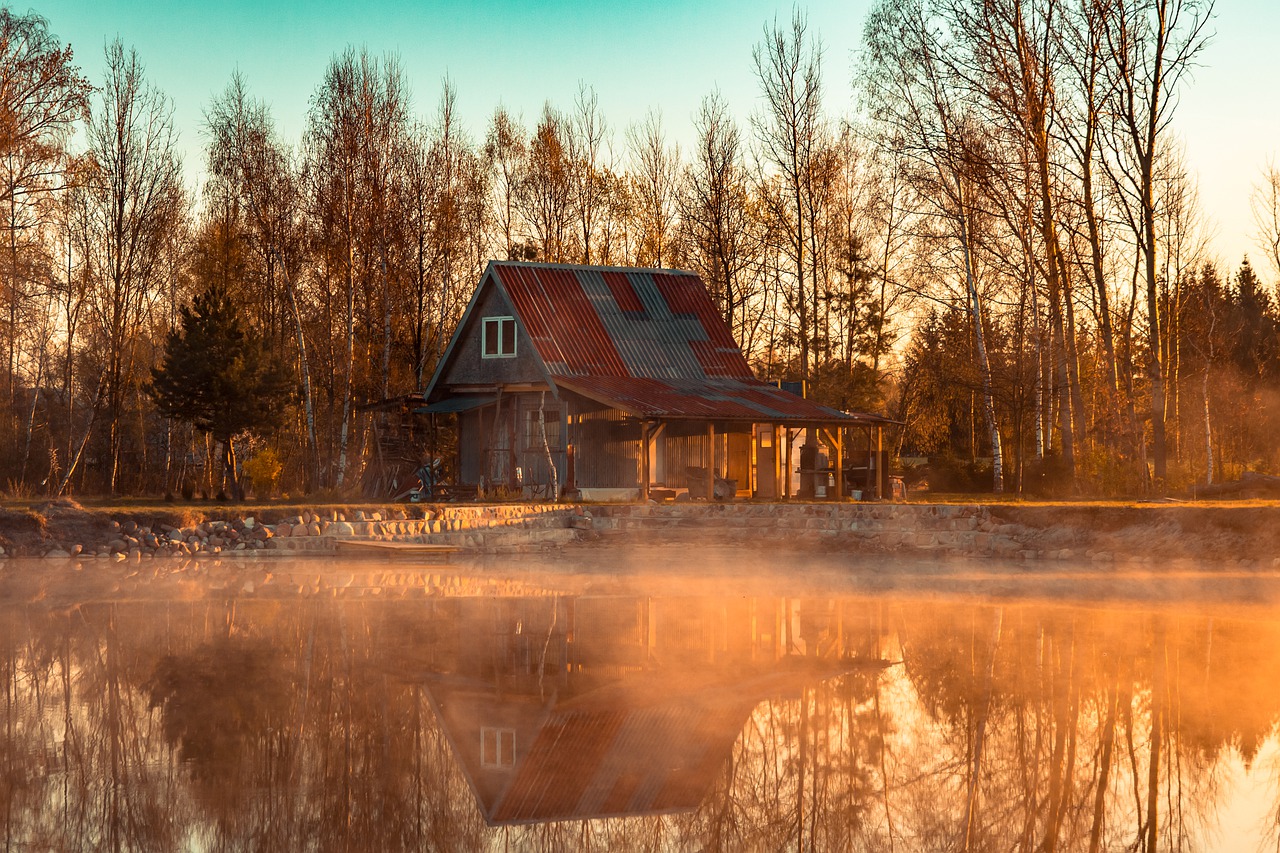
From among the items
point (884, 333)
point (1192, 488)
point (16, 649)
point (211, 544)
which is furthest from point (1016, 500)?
point (16, 649)

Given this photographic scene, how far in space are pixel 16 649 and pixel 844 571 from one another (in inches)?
482

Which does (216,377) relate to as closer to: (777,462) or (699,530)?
(699,530)

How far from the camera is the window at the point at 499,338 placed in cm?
2989

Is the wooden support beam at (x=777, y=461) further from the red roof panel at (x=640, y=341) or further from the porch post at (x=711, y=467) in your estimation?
the porch post at (x=711, y=467)

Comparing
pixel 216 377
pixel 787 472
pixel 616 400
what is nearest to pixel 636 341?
pixel 787 472

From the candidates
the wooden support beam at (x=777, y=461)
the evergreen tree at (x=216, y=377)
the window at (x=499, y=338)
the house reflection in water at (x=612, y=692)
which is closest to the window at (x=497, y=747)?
the house reflection in water at (x=612, y=692)

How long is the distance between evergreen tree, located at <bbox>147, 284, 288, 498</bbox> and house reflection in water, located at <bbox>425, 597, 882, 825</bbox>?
1425cm

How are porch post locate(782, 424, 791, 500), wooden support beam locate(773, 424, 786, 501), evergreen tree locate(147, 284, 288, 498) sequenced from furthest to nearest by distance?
porch post locate(782, 424, 791, 500), wooden support beam locate(773, 424, 786, 501), evergreen tree locate(147, 284, 288, 498)

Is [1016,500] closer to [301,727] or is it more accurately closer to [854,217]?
[854,217]

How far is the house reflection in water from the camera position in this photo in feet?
23.5

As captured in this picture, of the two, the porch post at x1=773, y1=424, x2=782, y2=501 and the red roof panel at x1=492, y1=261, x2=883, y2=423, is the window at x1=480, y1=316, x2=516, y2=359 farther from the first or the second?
the porch post at x1=773, y1=424, x2=782, y2=501

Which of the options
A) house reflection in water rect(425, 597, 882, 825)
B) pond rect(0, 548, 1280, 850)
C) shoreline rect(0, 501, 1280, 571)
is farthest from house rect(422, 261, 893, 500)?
pond rect(0, 548, 1280, 850)

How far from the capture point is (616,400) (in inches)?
1013

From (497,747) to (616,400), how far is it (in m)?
18.0
